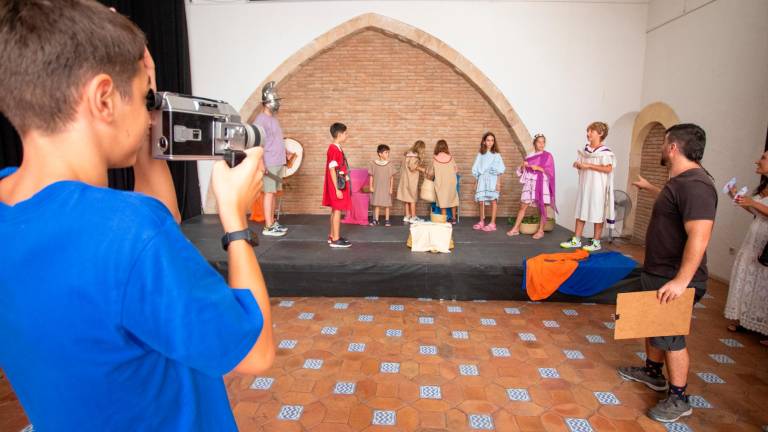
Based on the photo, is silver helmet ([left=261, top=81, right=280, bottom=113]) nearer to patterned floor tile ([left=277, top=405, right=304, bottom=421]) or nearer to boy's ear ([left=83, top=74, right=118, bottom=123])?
patterned floor tile ([left=277, top=405, right=304, bottom=421])

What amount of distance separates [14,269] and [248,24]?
7.05 metres

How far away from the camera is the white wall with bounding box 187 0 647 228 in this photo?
6.24m

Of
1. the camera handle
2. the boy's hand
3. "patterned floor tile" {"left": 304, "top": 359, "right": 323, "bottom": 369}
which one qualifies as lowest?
"patterned floor tile" {"left": 304, "top": 359, "right": 323, "bottom": 369}

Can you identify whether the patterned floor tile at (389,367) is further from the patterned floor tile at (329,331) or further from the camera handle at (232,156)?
the camera handle at (232,156)

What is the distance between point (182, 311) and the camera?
1.65ft

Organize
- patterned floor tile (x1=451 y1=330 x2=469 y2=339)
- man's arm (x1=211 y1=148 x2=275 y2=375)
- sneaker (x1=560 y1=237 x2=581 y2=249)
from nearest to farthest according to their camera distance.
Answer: man's arm (x1=211 y1=148 x2=275 y2=375) → patterned floor tile (x1=451 y1=330 x2=469 y2=339) → sneaker (x1=560 y1=237 x2=581 y2=249)

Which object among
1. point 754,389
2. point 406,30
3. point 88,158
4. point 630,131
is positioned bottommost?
point 754,389

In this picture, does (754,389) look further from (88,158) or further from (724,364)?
(88,158)

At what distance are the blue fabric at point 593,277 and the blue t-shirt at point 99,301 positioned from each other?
12.2 feet

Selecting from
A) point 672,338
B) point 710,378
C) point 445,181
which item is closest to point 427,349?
point 672,338

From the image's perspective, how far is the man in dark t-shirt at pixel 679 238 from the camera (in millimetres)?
2000

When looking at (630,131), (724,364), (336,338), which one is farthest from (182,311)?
(630,131)

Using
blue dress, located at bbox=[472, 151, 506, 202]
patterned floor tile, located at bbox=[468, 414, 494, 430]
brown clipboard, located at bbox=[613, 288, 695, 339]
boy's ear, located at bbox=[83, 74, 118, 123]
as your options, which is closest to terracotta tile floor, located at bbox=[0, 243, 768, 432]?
patterned floor tile, located at bbox=[468, 414, 494, 430]

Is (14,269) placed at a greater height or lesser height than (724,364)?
greater
